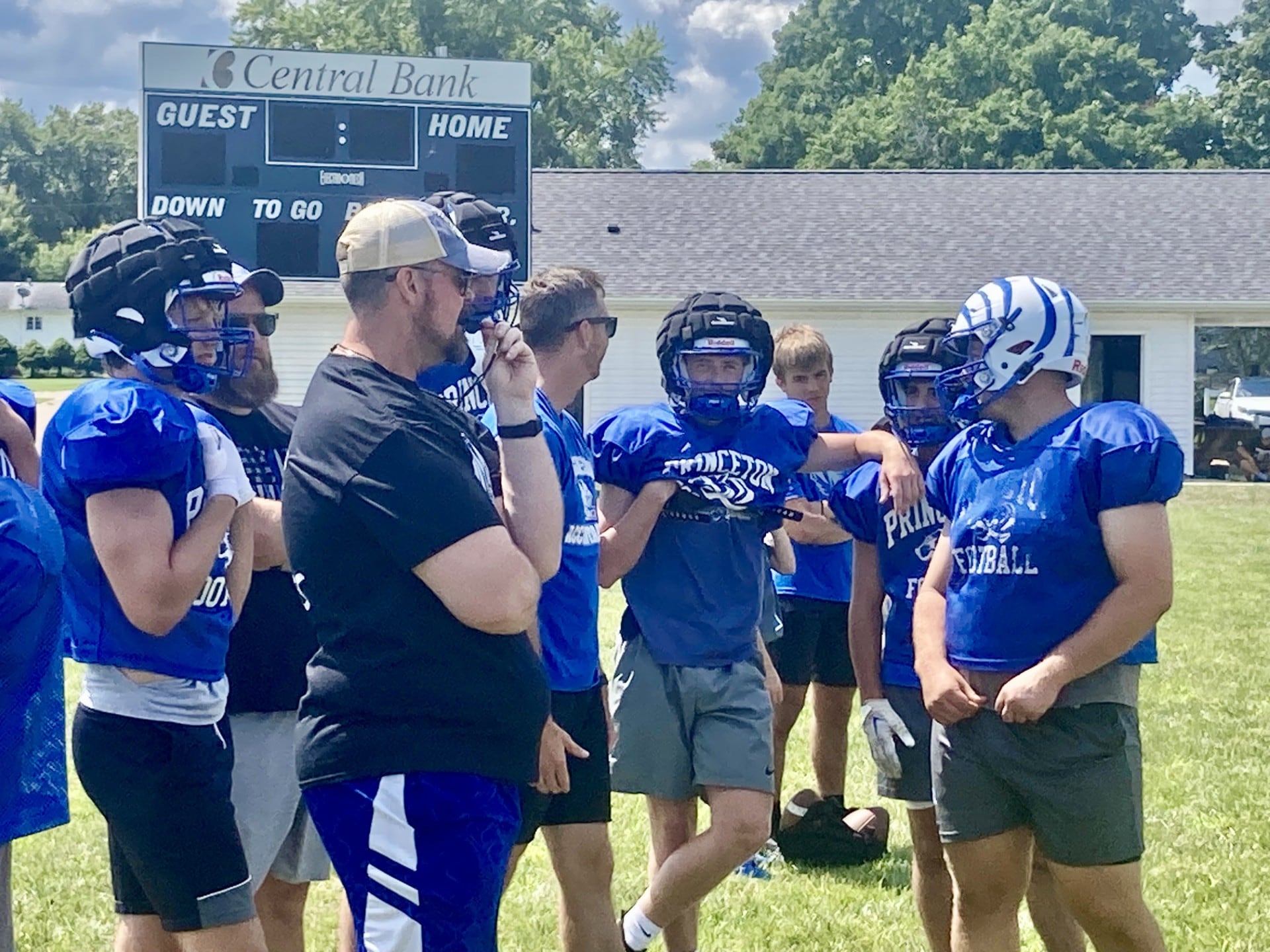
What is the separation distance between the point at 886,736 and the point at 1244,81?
1944 inches

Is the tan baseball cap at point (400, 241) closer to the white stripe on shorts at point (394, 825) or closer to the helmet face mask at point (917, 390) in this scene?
the white stripe on shorts at point (394, 825)

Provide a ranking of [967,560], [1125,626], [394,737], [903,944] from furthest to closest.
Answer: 1. [903,944]
2. [967,560]
3. [1125,626]
4. [394,737]

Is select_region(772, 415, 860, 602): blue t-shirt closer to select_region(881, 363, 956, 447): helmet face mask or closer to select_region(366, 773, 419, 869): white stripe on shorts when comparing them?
select_region(881, 363, 956, 447): helmet face mask

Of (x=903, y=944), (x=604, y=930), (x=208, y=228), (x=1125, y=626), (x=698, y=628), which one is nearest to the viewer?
(x=1125, y=626)

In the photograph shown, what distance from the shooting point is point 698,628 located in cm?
453

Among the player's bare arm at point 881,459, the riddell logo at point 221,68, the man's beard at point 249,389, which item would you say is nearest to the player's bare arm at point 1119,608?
the player's bare arm at point 881,459

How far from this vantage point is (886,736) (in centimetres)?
456

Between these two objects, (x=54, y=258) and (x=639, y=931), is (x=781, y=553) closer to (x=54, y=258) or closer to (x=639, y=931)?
(x=639, y=931)

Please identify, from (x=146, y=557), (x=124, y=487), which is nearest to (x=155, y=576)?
(x=146, y=557)

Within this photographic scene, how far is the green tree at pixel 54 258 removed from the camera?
6950 cm

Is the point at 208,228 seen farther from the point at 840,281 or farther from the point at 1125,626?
the point at 1125,626

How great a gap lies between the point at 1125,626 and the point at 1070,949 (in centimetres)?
127

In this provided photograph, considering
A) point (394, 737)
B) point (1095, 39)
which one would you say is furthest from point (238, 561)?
point (1095, 39)

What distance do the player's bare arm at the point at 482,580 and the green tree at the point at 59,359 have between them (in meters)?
53.6
